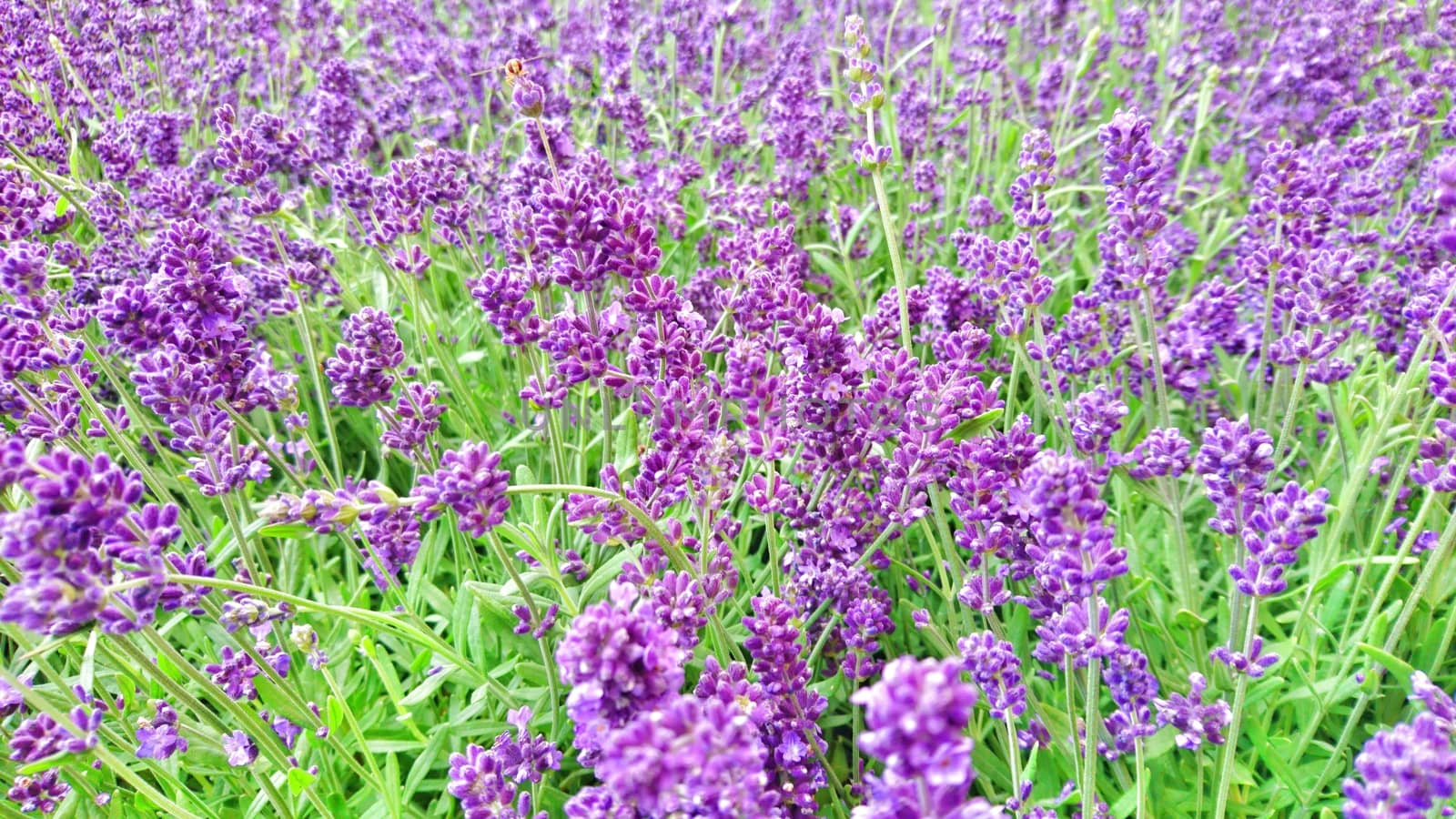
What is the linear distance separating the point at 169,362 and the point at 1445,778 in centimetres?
238

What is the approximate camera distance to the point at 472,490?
161 centimetres

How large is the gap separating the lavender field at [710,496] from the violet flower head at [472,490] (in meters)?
0.01

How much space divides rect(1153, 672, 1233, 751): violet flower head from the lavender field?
1 cm

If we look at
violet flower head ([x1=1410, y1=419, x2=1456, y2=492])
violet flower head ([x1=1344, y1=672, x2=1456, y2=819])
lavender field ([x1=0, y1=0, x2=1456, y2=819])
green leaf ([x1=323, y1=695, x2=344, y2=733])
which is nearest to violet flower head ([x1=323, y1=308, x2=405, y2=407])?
lavender field ([x1=0, y1=0, x2=1456, y2=819])

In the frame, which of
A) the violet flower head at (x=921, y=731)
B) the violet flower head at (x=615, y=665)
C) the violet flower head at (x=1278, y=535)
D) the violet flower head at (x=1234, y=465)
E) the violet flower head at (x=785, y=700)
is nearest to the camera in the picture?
the violet flower head at (x=921, y=731)

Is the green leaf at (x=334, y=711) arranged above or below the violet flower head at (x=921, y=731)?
below

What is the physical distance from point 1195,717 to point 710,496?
1.09 m

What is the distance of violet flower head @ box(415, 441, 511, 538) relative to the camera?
5.24 ft

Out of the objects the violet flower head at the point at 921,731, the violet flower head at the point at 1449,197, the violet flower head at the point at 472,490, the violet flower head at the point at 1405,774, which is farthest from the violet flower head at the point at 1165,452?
the violet flower head at the point at 472,490

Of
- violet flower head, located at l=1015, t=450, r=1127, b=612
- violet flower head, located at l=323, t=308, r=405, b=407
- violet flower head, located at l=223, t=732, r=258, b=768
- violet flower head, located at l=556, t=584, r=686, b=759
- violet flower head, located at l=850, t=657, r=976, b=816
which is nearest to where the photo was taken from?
violet flower head, located at l=850, t=657, r=976, b=816

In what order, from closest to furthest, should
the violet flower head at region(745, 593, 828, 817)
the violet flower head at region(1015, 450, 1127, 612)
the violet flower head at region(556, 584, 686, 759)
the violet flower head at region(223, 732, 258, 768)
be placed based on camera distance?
1. the violet flower head at region(556, 584, 686, 759)
2. the violet flower head at region(1015, 450, 1127, 612)
3. the violet flower head at region(745, 593, 828, 817)
4. the violet flower head at region(223, 732, 258, 768)

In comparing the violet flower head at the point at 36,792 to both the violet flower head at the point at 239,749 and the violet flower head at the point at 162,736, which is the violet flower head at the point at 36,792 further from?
the violet flower head at the point at 239,749

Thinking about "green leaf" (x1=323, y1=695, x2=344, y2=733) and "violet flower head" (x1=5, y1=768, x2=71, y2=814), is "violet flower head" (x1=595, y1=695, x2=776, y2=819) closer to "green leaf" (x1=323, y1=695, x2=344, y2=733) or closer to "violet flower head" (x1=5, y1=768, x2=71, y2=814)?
"green leaf" (x1=323, y1=695, x2=344, y2=733)

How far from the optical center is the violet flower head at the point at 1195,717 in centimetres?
189
